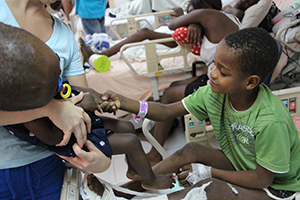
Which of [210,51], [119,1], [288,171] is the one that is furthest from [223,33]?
[119,1]

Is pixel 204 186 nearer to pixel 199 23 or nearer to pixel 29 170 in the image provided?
pixel 29 170

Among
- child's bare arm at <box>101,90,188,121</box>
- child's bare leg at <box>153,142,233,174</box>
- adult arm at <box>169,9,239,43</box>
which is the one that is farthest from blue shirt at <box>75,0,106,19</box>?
child's bare leg at <box>153,142,233,174</box>

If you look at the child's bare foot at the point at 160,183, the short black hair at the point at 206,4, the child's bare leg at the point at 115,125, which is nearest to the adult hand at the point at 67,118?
the child's bare leg at the point at 115,125

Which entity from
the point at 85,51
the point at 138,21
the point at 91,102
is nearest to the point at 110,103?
the point at 91,102

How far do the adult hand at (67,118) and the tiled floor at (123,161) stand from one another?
125 cm

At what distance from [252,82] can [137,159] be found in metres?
0.68

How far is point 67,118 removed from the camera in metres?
0.94

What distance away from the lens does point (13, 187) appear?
100 centimetres

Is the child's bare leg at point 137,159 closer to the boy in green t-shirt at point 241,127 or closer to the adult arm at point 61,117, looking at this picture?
the boy in green t-shirt at point 241,127

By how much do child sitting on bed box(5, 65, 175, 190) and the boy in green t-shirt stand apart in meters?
0.10

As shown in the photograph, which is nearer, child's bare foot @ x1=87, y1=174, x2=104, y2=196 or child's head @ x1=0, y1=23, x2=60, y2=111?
child's head @ x1=0, y1=23, x2=60, y2=111

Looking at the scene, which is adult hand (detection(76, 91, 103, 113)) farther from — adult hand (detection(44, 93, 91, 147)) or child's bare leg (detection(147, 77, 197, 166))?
child's bare leg (detection(147, 77, 197, 166))

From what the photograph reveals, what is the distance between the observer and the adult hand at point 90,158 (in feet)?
3.28

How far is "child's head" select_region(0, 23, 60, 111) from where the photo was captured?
683 mm
